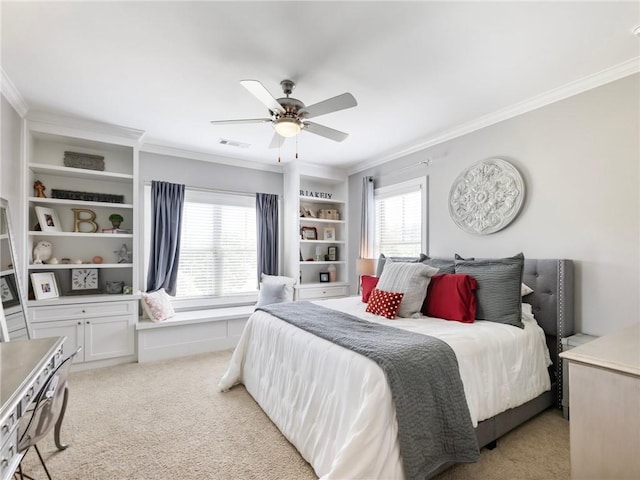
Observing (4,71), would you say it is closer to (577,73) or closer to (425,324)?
(425,324)

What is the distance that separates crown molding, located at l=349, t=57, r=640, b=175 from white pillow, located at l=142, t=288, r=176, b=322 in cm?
358

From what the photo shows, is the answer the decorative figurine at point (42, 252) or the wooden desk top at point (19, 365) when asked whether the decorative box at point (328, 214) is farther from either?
Result: the wooden desk top at point (19, 365)

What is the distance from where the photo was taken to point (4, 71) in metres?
2.39

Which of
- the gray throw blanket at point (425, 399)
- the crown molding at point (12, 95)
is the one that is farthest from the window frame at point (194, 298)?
the gray throw blanket at point (425, 399)

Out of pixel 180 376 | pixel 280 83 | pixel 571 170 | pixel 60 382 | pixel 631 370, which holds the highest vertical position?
pixel 280 83

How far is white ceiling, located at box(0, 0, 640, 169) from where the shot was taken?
1.78m

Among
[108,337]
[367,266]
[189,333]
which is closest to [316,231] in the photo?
[367,266]

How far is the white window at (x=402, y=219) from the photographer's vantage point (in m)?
3.93

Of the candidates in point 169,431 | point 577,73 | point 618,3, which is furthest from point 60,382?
point 577,73

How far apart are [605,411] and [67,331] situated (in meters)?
4.37

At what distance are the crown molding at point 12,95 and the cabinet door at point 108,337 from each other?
85.4 inches

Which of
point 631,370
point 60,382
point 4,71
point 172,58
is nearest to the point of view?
point 631,370

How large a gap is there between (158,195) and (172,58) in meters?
2.24

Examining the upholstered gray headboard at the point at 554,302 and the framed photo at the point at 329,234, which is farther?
the framed photo at the point at 329,234
